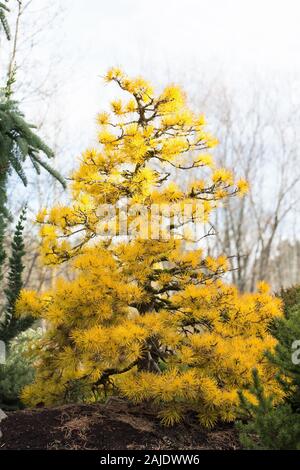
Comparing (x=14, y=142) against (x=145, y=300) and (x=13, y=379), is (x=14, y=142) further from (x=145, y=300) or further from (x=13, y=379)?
(x=13, y=379)

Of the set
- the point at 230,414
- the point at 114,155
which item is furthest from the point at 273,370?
the point at 114,155

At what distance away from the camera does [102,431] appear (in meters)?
4.30

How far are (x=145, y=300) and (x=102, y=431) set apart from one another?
120 centimetres

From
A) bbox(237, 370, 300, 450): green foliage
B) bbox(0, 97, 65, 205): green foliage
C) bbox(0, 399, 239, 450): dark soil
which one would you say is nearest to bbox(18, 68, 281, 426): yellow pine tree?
bbox(0, 399, 239, 450): dark soil

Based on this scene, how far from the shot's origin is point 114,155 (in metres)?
5.14

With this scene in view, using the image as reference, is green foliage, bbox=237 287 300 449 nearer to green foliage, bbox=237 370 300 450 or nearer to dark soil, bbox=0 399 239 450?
green foliage, bbox=237 370 300 450

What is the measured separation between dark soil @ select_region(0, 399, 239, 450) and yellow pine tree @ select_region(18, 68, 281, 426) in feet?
0.43

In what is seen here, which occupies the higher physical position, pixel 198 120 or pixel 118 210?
pixel 198 120

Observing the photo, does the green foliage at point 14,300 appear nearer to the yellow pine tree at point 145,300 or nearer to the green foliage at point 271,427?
the yellow pine tree at point 145,300

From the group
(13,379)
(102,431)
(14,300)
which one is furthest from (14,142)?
(102,431)

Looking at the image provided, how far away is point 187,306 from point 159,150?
1.44 metres

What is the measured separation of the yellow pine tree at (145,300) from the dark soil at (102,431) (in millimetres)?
132
